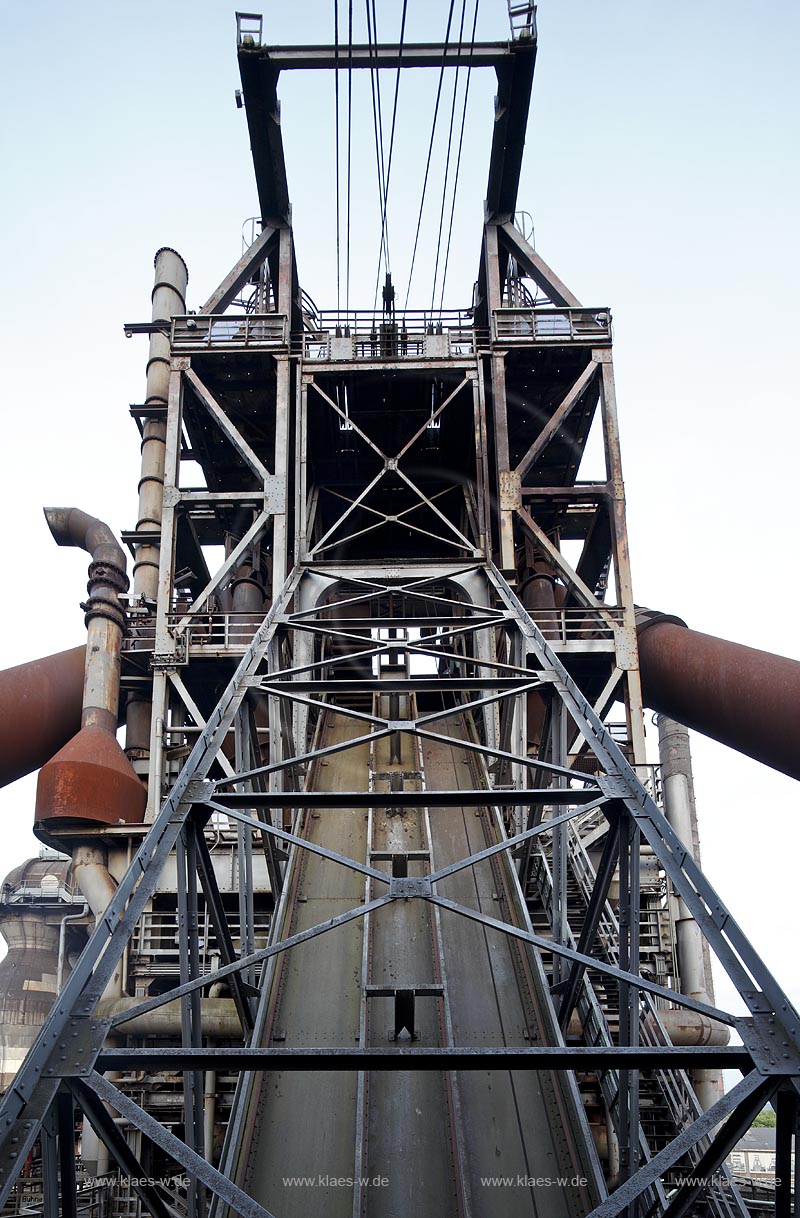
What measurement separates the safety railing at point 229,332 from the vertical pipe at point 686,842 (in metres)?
10.7

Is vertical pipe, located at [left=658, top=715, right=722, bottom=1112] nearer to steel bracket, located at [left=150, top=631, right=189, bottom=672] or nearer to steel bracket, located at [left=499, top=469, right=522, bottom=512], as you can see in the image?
steel bracket, located at [left=499, top=469, right=522, bottom=512]

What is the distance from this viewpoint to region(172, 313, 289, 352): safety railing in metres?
17.8

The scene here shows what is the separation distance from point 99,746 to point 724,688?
10.1 m

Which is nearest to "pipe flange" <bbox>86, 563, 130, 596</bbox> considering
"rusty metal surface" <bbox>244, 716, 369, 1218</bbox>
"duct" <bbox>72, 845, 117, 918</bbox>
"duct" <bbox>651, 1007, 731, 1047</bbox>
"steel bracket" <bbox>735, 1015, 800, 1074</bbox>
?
"duct" <bbox>72, 845, 117, 918</bbox>

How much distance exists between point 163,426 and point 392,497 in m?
6.46

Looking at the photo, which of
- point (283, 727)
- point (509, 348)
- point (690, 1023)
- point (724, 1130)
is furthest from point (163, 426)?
point (724, 1130)

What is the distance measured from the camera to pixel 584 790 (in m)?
6.86

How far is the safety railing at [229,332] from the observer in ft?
58.3

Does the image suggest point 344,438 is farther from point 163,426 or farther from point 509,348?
point 163,426

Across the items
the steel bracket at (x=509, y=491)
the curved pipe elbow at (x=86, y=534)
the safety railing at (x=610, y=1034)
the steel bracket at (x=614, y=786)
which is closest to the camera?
the steel bracket at (x=614, y=786)

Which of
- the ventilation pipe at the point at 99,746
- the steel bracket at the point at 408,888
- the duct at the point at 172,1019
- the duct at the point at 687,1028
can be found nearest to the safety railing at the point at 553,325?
the ventilation pipe at the point at 99,746

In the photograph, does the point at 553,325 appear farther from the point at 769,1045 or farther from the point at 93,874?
the point at 769,1045
